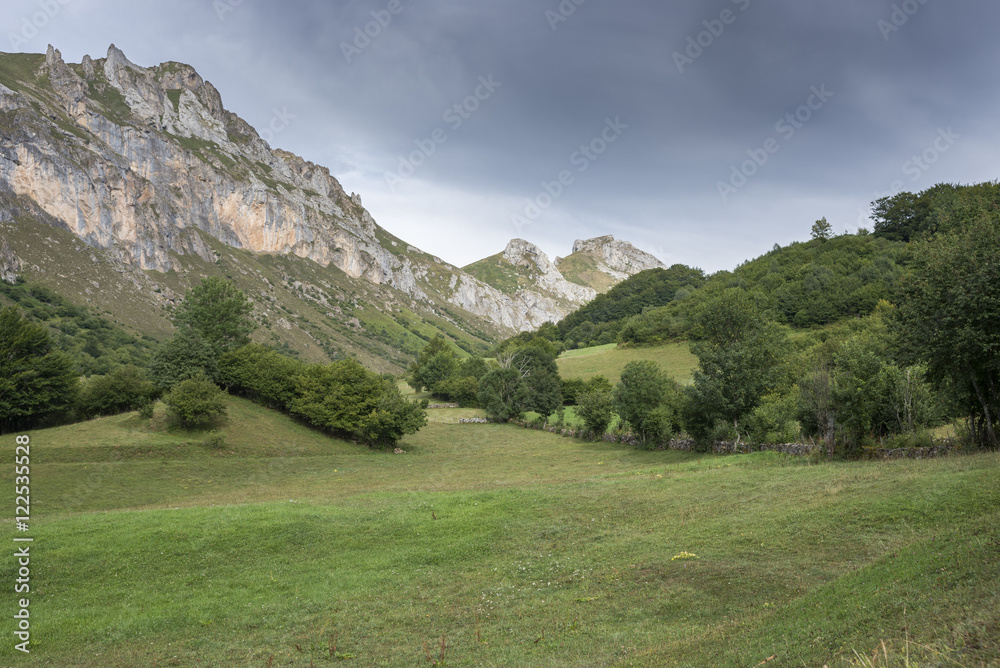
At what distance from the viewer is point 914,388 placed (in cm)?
2953

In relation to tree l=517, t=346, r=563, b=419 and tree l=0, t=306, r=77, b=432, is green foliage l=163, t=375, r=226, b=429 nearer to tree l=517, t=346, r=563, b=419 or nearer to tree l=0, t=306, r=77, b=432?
tree l=0, t=306, r=77, b=432

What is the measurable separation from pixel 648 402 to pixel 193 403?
46099mm

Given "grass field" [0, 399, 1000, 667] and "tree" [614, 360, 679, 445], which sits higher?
"tree" [614, 360, 679, 445]

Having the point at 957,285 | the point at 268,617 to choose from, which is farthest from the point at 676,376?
the point at 268,617

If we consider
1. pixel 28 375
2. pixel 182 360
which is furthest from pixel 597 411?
pixel 28 375

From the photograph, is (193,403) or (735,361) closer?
(735,361)

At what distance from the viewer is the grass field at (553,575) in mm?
8203

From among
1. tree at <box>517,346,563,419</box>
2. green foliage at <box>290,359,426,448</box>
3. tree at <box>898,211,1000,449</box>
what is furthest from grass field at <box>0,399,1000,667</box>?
tree at <box>517,346,563,419</box>

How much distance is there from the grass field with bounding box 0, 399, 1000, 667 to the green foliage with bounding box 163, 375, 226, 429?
60.6 feet

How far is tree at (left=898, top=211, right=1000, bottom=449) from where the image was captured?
21.7 metres

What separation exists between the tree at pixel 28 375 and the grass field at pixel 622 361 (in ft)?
249

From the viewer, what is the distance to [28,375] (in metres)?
44.2

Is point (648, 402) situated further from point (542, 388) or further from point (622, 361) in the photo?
point (622, 361)

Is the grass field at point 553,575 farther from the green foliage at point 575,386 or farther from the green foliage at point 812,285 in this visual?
the green foliage at point 575,386
